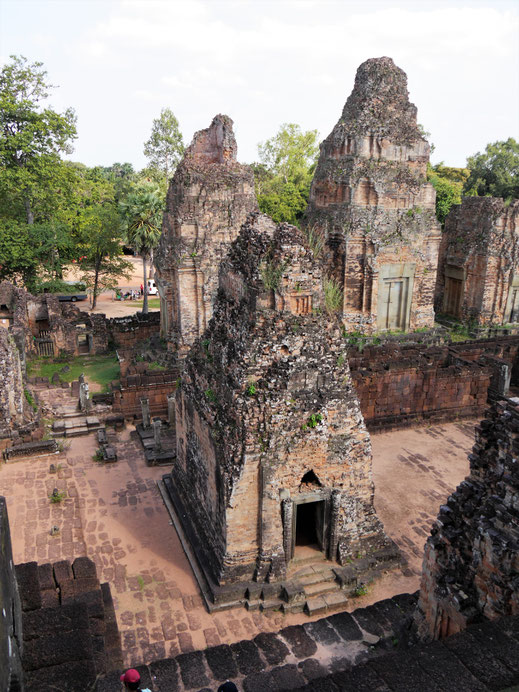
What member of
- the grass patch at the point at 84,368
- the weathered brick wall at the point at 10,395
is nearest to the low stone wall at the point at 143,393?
the weathered brick wall at the point at 10,395

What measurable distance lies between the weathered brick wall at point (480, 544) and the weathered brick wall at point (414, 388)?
991 cm

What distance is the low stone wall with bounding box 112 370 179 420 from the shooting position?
1716 cm

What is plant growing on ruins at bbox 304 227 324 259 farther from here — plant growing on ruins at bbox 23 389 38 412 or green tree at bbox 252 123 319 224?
green tree at bbox 252 123 319 224

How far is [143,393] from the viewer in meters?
17.3

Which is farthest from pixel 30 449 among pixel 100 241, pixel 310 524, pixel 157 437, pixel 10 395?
pixel 100 241

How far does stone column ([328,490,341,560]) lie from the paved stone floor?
95cm

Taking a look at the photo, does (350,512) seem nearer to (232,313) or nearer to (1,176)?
(232,313)

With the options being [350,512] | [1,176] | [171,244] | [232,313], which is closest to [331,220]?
[171,244]

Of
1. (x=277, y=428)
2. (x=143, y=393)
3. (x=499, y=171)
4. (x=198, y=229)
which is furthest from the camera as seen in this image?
(x=499, y=171)

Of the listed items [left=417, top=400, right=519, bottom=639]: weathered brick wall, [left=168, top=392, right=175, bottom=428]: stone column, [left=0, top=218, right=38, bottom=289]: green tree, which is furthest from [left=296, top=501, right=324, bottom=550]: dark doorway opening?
[left=0, top=218, right=38, bottom=289]: green tree

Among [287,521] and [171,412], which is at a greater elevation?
[287,521]

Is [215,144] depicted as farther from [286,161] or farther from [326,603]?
[286,161]

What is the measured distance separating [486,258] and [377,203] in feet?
20.7

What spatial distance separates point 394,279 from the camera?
21.8 metres
